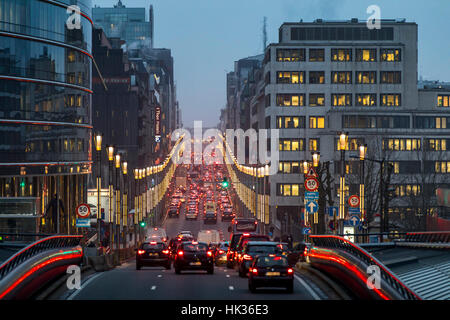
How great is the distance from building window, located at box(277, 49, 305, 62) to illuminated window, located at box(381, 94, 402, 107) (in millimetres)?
13726

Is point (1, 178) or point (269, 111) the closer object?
point (1, 178)

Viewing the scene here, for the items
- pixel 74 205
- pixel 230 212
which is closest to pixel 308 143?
pixel 230 212

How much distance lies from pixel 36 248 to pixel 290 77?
91855mm

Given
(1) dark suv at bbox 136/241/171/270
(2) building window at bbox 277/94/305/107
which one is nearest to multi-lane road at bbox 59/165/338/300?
(1) dark suv at bbox 136/241/171/270

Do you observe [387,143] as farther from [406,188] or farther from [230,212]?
[230,212]

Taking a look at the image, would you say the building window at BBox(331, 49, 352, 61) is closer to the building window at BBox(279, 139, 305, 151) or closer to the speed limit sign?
the building window at BBox(279, 139, 305, 151)

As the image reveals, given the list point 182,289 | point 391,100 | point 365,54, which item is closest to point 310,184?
point 182,289

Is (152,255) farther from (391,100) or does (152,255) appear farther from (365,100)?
(391,100)

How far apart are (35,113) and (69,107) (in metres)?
6.92

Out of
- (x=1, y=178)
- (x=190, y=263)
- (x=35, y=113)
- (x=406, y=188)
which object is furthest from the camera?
(x=406, y=188)

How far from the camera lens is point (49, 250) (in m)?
26.6

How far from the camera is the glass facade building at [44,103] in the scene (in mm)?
65562

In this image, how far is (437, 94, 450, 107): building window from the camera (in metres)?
113

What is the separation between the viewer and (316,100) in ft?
374
